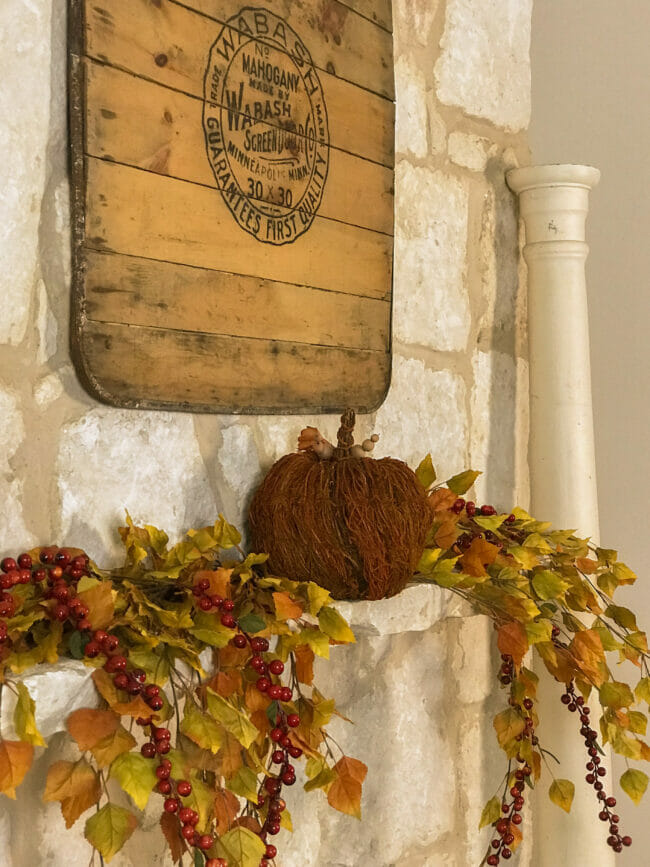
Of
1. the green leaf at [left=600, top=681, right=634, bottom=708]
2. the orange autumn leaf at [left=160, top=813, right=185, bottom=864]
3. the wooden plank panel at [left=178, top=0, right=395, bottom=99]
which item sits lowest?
the green leaf at [left=600, top=681, right=634, bottom=708]

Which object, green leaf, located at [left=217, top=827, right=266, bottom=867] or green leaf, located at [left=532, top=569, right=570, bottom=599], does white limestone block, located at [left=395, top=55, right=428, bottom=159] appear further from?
green leaf, located at [left=217, top=827, right=266, bottom=867]

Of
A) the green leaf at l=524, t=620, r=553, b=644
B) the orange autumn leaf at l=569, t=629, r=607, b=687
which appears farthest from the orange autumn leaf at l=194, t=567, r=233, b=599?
the orange autumn leaf at l=569, t=629, r=607, b=687

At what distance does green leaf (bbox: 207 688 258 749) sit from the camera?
86cm

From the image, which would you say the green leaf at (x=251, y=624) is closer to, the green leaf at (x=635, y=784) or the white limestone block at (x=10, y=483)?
the white limestone block at (x=10, y=483)

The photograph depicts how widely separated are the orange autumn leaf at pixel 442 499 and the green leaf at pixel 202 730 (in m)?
0.50

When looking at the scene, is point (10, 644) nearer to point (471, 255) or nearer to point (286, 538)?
point (286, 538)

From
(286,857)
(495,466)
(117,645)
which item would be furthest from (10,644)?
(495,466)

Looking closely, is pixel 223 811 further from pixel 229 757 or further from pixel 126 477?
pixel 126 477

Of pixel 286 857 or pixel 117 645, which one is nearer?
pixel 117 645

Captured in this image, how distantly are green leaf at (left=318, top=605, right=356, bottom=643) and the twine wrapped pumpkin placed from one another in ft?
0.26

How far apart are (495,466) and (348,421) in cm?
57

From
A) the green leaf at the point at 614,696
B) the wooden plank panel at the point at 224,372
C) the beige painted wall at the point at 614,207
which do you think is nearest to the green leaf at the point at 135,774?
the wooden plank panel at the point at 224,372

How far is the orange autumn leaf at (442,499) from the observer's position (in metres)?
1.27

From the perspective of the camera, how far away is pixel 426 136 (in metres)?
1.48
